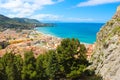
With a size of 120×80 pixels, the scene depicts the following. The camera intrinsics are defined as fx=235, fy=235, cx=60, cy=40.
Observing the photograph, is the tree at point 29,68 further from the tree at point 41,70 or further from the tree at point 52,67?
the tree at point 52,67

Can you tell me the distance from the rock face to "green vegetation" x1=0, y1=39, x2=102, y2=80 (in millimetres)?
2495

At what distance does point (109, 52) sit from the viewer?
41.2 metres

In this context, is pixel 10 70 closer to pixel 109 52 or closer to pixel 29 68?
pixel 29 68

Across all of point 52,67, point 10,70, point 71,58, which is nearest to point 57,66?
point 52,67

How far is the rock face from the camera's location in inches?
1523

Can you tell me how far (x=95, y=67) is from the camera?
147 ft

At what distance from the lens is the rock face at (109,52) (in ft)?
127

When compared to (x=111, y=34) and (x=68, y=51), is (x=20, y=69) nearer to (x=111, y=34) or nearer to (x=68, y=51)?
(x=68, y=51)

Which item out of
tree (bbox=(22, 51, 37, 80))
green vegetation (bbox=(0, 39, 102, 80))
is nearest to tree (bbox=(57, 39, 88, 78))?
green vegetation (bbox=(0, 39, 102, 80))

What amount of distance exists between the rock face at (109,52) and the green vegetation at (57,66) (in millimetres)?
2495

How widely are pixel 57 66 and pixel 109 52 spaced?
11.1 meters

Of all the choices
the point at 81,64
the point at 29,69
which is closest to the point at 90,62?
the point at 81,64

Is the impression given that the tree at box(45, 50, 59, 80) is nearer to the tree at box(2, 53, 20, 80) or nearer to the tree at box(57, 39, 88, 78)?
the tree at box(57, 39, 88, 78)

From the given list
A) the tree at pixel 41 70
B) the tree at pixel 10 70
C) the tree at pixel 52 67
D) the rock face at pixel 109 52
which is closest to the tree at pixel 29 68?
the tree at pixel 41 70
